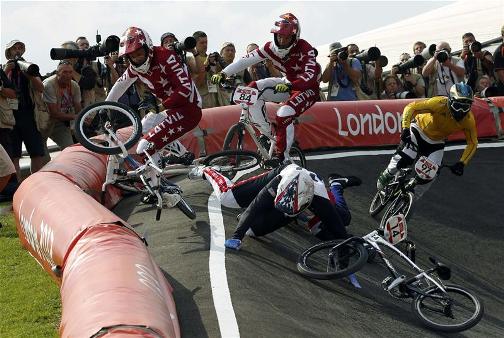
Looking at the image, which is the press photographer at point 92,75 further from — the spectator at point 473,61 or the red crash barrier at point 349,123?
the spectator at point 473,61

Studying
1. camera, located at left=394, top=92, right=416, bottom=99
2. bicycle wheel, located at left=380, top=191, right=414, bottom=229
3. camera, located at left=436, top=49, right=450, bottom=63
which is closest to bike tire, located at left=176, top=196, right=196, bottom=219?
bicycle wheel, located at left=380, top=191, right=414, bottom=229

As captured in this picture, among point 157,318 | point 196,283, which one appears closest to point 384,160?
point 196,283

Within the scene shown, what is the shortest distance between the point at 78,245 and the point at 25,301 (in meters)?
1.76

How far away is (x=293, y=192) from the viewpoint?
984cm

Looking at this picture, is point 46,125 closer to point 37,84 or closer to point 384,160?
point 37,84

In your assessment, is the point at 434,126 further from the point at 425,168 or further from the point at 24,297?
the point at 24,297

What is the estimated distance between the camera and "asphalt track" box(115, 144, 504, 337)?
7.82 m

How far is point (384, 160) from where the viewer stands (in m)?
15.7

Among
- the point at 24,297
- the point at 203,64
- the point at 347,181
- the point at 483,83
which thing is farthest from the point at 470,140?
the point at 24,297

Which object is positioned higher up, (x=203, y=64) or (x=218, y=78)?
(x=218, y=78)

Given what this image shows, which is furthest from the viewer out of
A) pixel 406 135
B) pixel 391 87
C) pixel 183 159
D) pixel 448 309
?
pixel 391 87

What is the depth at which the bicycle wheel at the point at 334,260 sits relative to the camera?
9234 mm

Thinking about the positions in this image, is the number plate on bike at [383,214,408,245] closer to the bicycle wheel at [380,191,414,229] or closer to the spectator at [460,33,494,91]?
the bicycle wheel at [380,191,414,229]

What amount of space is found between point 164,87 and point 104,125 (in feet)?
3.26
